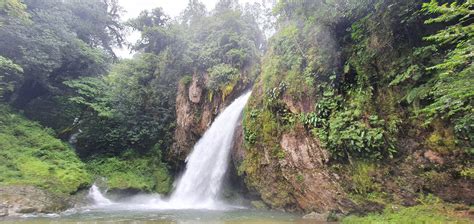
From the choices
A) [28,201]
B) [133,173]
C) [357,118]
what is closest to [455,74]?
[357,118]

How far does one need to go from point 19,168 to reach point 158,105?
8456 millimetres

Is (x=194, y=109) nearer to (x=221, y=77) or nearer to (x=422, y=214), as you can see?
(x=221, y=77)

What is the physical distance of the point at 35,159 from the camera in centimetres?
1409

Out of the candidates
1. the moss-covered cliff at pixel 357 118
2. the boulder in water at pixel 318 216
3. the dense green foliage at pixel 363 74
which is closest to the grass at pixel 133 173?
the moss-covered cliff at pixel 357 118

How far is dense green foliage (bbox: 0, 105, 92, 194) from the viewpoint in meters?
12.3

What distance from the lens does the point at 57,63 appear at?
60.3ft

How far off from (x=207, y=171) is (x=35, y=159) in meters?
8.04

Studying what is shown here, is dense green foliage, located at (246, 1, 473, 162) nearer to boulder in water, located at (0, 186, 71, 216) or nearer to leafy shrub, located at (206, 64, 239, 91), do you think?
leafy shrub, located at (206, 64, 239, 91)

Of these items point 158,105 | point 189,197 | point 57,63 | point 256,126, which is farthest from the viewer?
point 158,105

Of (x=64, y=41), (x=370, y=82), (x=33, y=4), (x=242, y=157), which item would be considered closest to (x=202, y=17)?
(x=64, y=41)

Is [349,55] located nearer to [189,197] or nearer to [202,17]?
[189,197]

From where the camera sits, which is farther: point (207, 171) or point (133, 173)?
point (133, 173)

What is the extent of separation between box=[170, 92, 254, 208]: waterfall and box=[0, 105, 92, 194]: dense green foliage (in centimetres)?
491

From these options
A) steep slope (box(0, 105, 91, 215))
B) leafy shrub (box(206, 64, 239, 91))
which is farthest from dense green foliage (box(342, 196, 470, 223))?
steep slope (box(0, 105, 91, 215))
